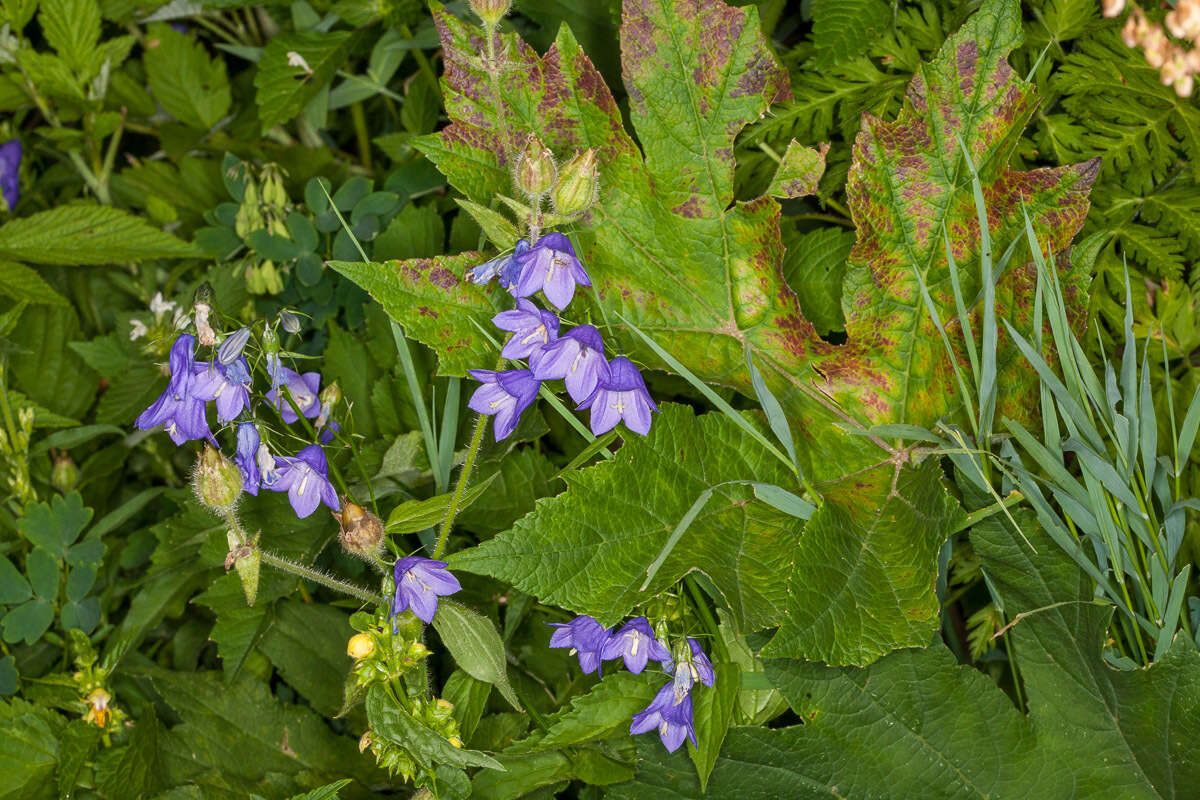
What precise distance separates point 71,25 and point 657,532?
7.91 ft

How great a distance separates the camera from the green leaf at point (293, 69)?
113 inches

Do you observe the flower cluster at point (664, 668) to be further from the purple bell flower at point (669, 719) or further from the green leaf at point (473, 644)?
the green leaf at point (473, 644)

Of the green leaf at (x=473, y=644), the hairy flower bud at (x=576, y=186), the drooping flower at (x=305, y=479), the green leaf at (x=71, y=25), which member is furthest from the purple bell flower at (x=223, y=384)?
the green leaf at (x=71, y=25)

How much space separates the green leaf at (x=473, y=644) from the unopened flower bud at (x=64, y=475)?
4.62 feet

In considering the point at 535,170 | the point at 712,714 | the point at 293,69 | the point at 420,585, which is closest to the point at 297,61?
the point at 293,69

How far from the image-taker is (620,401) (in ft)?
5.96

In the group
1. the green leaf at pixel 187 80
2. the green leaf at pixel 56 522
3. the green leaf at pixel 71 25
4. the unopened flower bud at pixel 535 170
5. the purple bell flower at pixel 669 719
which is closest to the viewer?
the unopened flower bud at pixel 535 170

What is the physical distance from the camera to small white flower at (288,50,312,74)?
286 centimetres

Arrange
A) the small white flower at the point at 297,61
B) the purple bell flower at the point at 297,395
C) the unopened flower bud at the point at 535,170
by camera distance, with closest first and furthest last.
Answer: the unopened flower bud at the point at 535,170 < the purple bell flower at the point at 297,395 < the small white flower at the point at 297,61

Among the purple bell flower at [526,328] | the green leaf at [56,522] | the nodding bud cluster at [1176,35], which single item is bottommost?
the green leaf at [56,522]

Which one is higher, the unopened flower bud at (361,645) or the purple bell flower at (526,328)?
the purple bell flower at (526,328)

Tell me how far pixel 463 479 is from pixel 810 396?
0.68 metres

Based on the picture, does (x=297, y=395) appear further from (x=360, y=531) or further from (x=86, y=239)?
(x=86, y=239)

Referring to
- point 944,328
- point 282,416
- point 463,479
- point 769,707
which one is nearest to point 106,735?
point 282,416
